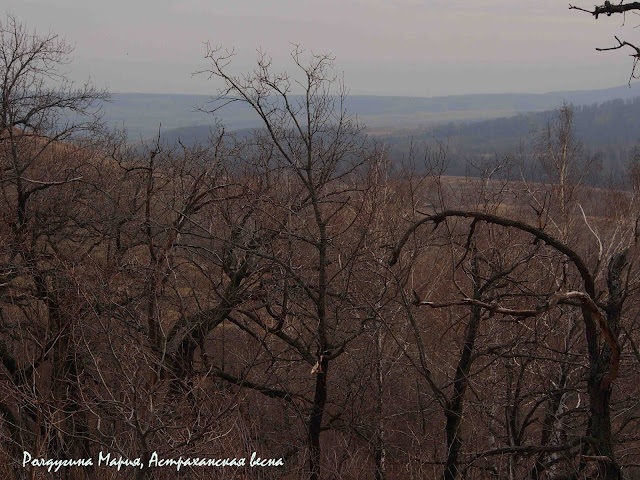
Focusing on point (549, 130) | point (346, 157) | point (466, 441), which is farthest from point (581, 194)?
point (346, 157)

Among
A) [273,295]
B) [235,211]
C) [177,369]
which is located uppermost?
[235,211]

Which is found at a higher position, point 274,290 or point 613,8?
point 613,8

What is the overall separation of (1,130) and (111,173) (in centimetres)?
331

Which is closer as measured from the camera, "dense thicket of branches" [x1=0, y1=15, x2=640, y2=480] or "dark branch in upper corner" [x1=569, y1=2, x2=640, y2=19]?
"dark branch in upper corner" [x1=569, y1=2, x2=640, y2=19]

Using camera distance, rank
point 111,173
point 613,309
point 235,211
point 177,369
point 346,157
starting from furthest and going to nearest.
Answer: point 111,173 → point 235,211 → point 346,157 → point 177,369 → point 613,309

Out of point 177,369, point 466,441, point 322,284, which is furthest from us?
point 466,441

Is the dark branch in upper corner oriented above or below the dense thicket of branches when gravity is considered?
above

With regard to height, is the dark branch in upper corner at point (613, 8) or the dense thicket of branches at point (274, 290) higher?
the dark branch in upper corner at point (613, 8)

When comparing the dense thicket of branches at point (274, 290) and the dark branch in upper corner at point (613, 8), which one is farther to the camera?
the dense thicket of branches at point (274, 290)

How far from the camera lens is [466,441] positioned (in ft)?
41.1

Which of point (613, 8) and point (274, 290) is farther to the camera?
point (274, 290)

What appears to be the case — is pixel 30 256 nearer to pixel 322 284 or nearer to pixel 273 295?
pixel 273 295

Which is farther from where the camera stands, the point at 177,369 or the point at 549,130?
the point at 549,130

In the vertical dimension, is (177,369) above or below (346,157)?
below
